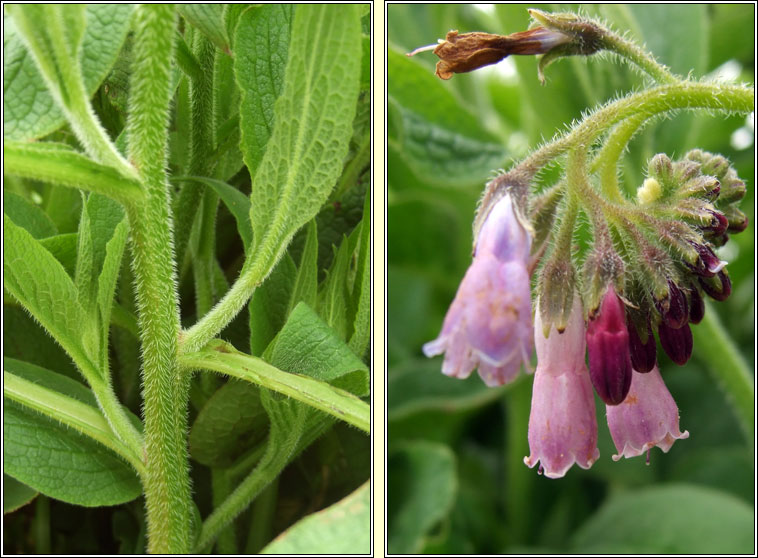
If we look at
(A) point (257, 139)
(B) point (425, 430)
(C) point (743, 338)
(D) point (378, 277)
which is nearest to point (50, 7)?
(A) point (257, 139)

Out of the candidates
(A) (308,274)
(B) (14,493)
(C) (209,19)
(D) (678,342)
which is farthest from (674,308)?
(B) (14,493)

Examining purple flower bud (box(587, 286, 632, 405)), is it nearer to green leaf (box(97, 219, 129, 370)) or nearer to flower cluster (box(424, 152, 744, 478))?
flower cluster (box(424, 152, 744, 478))

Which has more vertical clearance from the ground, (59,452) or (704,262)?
(704,262)

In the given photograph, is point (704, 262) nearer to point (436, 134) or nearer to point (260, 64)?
point (260, 64)

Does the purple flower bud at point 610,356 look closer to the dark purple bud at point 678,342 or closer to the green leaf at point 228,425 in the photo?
the dark purple bud at point 678,342

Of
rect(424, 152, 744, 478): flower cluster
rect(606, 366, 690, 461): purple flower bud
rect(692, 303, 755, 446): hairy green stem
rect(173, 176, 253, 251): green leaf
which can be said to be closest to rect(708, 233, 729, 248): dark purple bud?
rect(424, 152, 744, 478): flower cluster
